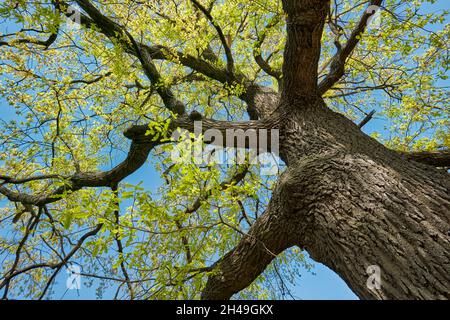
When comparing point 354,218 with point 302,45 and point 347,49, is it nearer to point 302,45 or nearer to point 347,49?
point 302,45

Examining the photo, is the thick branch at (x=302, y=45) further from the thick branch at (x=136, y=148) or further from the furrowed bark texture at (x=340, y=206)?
the thick branch at (x=136, y=148)

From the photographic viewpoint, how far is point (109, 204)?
7.19 ft

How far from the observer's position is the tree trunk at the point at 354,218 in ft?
5.77

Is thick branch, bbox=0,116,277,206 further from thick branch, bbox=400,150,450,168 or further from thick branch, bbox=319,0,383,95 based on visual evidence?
thick branch, bbox=400,150,450,168

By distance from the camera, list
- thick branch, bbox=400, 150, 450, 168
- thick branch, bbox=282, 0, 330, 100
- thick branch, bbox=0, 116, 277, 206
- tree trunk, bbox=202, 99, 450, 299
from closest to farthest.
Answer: tree trunk, bbox=202, 99, 450, 299 < thick branch, bbox=282, 0, 330, 100 < thick branch, bbox=400, 150, 450, 168 < thick branch, bbox=0, 116, 277, 206

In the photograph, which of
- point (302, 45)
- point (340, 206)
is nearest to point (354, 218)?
point (340, 206)

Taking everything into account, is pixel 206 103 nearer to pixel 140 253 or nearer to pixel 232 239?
pixel 232 239

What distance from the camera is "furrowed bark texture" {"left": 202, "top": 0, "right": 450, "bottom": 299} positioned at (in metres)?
1.79

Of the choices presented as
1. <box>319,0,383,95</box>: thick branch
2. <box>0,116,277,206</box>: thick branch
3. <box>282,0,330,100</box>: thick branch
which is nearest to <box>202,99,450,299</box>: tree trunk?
<box>282,0,330,100</box>: thick branch

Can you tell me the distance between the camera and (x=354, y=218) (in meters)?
2.18

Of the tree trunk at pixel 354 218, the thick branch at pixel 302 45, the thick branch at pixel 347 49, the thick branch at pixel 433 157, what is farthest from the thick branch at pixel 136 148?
the thick branch at pixel 433 157

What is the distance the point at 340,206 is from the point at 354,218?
17 cm

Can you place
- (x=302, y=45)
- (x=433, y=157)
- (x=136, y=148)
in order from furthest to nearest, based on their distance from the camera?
(x=136, y=148) → (x=433, y=157) → (x=302, y=45)
